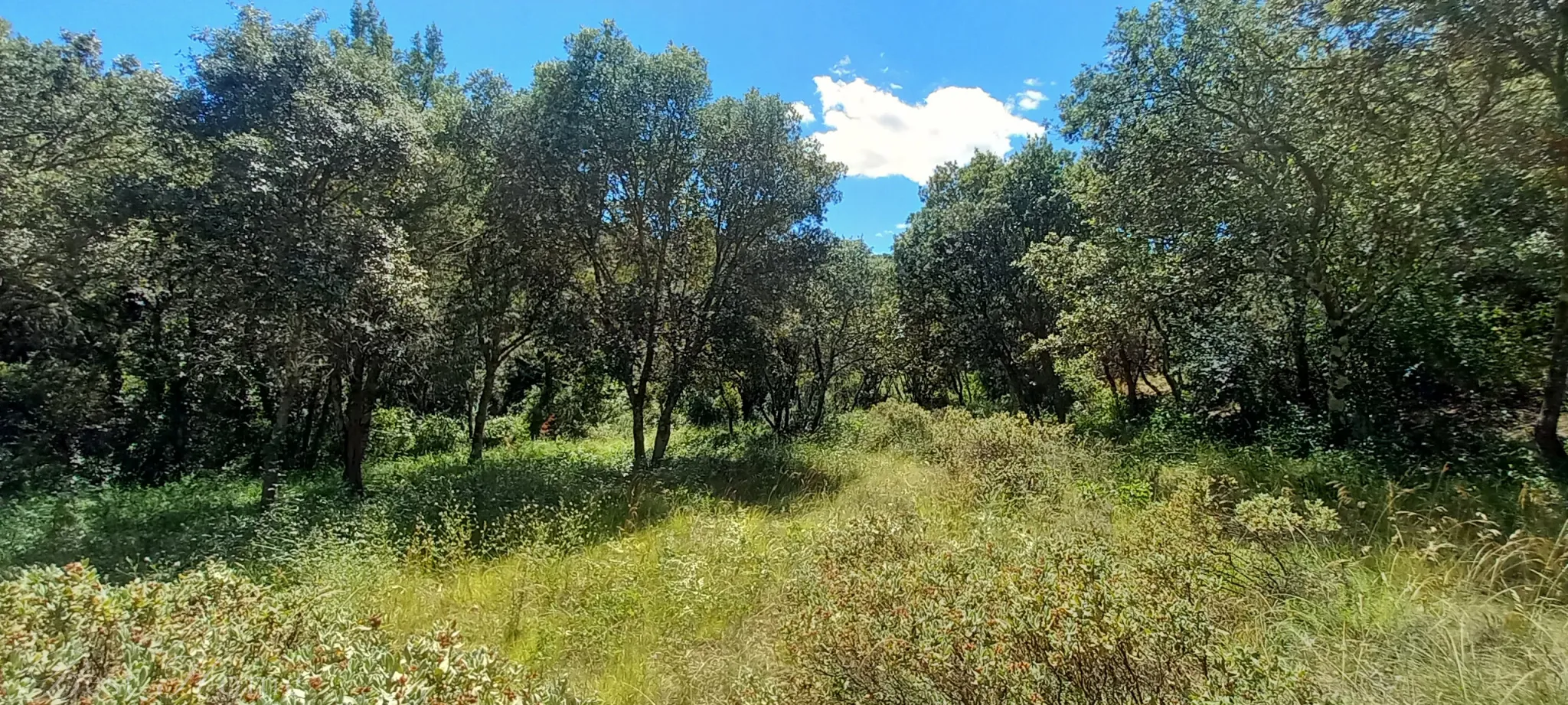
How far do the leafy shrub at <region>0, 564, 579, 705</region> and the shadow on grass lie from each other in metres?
2.82

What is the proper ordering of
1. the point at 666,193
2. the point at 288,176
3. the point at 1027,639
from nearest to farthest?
the point at 1027,639, the point at 288,176, the point at 666,193

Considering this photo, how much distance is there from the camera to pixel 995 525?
543 centimetres

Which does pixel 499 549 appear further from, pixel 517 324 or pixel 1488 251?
pixel 1488 251

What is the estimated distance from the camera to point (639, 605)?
15.8ft

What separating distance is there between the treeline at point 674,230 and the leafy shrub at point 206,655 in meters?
5.02

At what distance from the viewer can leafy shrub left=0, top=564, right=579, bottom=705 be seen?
1.98 m

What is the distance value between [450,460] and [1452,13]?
56.0 feet

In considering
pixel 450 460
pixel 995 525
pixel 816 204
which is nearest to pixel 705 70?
pixel 816 204

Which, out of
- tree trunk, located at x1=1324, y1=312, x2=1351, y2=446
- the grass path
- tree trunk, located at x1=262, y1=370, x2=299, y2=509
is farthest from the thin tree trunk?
tree trunk, located at x1=1324, y1=312, x2=1351, y2=446

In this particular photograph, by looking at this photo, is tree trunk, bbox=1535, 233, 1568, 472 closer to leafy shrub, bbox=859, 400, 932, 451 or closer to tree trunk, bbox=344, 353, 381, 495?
leafy shrub, bbox=859, 400, 932, 451

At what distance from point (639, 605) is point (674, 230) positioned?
7.48 meters

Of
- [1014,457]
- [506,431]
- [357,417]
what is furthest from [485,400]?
[1014,457]

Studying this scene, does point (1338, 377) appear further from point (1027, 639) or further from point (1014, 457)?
point (1027, 639)

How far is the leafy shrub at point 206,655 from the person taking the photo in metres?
1.98
